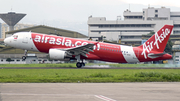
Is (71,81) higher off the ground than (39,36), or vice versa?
(39,36)

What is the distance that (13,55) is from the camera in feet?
269

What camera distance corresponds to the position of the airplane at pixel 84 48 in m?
42.2

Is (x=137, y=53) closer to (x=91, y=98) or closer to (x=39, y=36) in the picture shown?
(x=39, y=36)

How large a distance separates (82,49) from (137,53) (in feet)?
28.9

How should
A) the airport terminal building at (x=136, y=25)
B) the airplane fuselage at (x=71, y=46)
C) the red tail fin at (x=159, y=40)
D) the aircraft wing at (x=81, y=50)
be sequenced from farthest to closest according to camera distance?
the airport terminal building at (x=136, y=25)
the red tail fin at (x=159, y=40)
the airplane fuselage at (x=71, y=46)
the aircraft wing at (x=81, y=50)

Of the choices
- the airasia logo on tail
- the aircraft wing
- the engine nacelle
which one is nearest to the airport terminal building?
the airasia logo on tail

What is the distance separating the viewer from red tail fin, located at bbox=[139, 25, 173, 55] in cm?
4403

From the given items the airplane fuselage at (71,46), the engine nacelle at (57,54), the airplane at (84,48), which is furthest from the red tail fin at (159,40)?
the engine nacelle at (57,54)

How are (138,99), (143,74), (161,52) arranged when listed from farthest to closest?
(161,52), (143,74), (138,99)

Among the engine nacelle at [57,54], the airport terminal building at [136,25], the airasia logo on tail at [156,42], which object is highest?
the airport terminal building at [136,25]

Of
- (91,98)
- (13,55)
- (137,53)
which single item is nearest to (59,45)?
(137,53)

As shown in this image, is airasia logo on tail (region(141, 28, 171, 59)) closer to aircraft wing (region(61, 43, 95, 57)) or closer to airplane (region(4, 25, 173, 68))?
airplane (region(4, 25, 173, 68))

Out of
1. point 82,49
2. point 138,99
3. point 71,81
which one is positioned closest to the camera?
point 138,99

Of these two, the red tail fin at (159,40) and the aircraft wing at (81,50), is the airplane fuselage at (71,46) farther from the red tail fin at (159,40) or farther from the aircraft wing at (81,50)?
the aircraft wing at (81,50)
